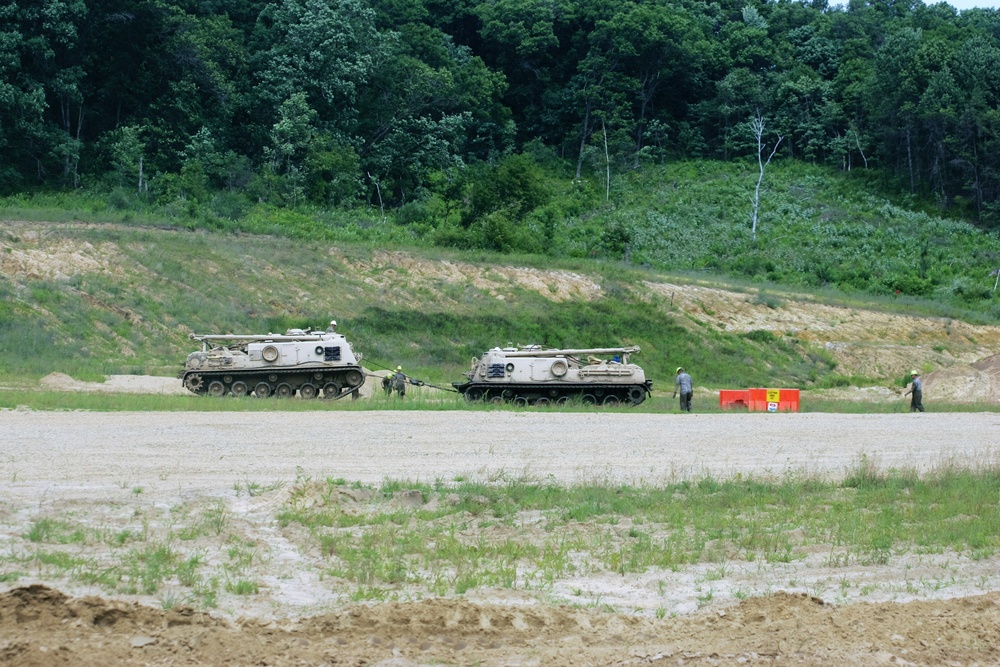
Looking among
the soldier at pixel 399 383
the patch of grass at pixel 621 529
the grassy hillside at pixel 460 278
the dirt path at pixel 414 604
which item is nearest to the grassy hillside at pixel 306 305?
the grassy hillside at pixel 460 278

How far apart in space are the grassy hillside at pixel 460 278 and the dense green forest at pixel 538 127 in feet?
1.28

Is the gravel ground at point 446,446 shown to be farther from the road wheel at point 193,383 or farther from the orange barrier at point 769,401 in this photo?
the road wheel at point 193,383

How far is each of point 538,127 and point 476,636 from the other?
252 feet

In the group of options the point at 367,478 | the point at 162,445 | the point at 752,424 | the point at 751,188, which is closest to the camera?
the point at 367,478

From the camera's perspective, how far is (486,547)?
39.7ft

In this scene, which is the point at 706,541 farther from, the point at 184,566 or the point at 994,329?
the point at 994,329

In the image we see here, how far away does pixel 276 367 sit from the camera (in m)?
32.0

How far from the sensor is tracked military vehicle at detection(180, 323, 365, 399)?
31359 mm

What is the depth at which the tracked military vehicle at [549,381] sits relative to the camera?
1248 inches

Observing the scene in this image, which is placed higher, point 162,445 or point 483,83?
point 483,83

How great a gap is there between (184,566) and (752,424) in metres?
16.9

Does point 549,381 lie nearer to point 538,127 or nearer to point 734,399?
point 734,399

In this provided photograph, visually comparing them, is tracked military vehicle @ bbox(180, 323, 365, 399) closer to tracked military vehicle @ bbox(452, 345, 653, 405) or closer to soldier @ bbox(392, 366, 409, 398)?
soldier @ bbox(392, 366, 409, 398)

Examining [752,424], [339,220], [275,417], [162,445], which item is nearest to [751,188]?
[339,220]
